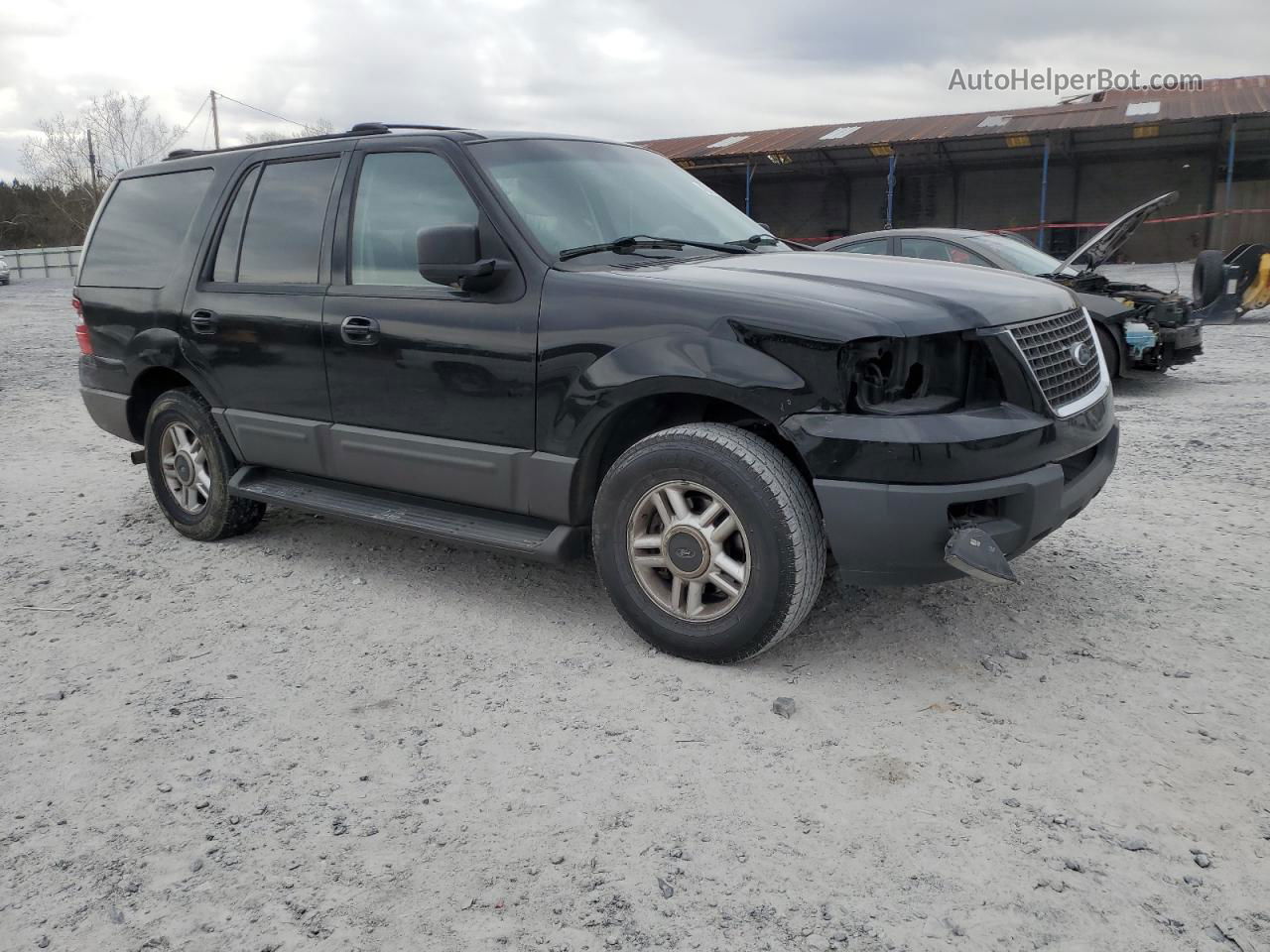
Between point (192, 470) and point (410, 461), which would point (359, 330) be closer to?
point (410, 461)

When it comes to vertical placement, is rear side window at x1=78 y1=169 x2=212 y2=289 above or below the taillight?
above

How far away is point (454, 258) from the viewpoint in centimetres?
364

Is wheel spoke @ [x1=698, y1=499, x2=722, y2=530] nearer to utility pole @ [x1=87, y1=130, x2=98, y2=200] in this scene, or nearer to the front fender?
the front fender

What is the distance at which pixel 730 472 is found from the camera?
331cm

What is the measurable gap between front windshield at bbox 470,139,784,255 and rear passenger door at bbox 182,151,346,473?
0.88 metres

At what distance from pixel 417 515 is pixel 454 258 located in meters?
1.12

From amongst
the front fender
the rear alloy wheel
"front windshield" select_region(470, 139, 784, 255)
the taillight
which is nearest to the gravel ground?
the rear alloy wheel

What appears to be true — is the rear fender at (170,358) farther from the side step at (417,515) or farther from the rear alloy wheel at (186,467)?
the side step at (417,515)

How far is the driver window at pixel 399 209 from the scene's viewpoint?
4023 millimetres

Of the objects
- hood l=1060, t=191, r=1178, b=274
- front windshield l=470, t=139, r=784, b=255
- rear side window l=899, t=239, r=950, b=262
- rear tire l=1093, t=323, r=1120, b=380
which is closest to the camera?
front windshield l=470, t=139, r=784, b=255

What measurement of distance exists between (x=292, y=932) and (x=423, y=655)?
1.52 m

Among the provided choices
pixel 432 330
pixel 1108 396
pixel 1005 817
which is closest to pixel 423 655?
pixel 432 330

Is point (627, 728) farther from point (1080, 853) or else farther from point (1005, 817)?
point (1080, 853)

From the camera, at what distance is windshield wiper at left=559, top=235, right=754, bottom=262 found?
151 inches
